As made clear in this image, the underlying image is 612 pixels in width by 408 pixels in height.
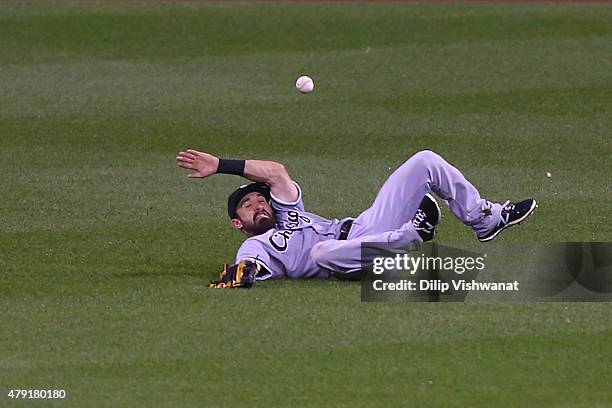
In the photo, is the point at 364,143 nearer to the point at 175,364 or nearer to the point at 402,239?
the point at 402,239

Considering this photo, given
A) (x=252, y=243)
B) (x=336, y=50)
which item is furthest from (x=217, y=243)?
(x=336, y=50)

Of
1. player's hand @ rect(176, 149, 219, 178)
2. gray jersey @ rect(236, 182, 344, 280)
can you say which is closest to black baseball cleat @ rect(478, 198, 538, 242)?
gray jersey @ rect(236, 182, 344, 280)

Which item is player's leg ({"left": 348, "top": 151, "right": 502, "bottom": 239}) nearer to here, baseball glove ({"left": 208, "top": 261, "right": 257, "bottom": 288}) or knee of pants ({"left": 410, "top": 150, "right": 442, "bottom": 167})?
knee of pants ({"left": 410, "top": 150, "right": 442, "bottom": 167})

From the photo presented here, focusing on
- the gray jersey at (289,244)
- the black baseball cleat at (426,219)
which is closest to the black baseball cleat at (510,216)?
the black baseball cleat at (426,219)

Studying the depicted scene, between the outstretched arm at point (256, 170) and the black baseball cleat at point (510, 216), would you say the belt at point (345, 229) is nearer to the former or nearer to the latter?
the outstretched arm at point (256, 170)

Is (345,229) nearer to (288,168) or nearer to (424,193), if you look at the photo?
(424,193)

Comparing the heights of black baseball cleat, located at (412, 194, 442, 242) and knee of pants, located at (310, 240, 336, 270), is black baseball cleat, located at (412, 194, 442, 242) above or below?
above

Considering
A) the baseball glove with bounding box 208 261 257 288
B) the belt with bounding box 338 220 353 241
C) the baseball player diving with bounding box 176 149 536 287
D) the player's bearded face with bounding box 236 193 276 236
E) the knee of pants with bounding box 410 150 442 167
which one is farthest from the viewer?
the player's bearded face with bounding box 236 193 276 236
